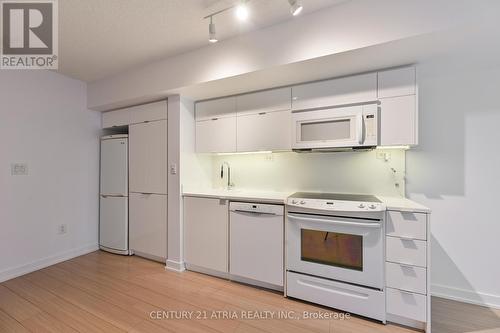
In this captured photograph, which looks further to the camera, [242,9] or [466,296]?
[466,296]

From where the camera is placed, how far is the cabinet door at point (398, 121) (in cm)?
190

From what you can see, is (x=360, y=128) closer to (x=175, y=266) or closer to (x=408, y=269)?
(x=408, y=269)

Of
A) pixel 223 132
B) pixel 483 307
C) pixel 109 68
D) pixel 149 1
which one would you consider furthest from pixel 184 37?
pixel 483 307

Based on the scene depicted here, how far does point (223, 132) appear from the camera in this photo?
9.07 ft

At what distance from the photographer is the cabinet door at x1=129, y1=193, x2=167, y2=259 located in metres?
2.94

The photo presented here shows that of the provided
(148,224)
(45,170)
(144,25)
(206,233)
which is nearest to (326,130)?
(206,233)

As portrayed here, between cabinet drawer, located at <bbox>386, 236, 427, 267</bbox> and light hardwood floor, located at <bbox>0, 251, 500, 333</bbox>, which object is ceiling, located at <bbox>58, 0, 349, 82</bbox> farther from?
light hardwood floor, located at <bbox>0, 251, 500, 333</bbox>

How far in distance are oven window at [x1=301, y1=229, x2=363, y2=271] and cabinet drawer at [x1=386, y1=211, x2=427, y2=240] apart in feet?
0.84

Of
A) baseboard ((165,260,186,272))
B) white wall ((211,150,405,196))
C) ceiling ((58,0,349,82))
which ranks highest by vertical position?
ceiling ((58,0,349,82))

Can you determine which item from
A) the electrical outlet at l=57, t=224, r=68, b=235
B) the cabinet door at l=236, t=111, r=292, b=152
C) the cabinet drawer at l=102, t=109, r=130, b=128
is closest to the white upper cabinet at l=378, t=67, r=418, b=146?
the cabinet door at l=236, t=111, r=292, b=152

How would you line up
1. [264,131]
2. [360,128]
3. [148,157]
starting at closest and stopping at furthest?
[360,128] → [264,131] → [148,157]

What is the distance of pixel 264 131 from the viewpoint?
99.1 inches

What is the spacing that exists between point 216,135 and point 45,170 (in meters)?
2.28

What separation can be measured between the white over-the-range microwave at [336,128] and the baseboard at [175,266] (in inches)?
76.7
